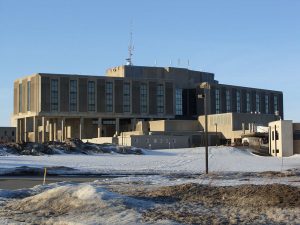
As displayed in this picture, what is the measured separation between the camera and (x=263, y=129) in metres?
120

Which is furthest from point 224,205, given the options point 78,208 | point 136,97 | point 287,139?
point 136,97

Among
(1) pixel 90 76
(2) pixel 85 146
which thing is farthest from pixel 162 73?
(2) pixel 85 146

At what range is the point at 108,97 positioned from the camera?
145875mm

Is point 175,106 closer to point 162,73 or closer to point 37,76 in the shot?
point 162,73

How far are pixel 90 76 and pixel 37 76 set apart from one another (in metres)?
14.0

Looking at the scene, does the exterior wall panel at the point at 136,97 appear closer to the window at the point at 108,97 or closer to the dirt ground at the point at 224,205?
the window at the point at 108,97

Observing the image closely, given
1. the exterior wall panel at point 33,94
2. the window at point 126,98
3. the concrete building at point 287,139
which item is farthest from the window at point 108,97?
the concrete building at point 287,139

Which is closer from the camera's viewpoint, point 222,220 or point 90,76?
point 222,220

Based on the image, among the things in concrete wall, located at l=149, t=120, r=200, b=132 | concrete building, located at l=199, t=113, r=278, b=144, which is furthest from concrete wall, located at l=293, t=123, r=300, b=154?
concrete wall, located at l=149, t=120, r=200, b=132

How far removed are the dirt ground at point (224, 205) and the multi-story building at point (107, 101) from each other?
118 m

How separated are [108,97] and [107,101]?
3.89 feet

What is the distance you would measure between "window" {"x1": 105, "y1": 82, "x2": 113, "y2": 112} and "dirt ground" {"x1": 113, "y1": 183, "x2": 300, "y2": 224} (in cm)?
12733

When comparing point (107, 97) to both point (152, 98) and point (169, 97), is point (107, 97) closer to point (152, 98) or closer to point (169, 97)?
point (152, 98)

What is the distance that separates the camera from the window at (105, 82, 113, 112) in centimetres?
14525
